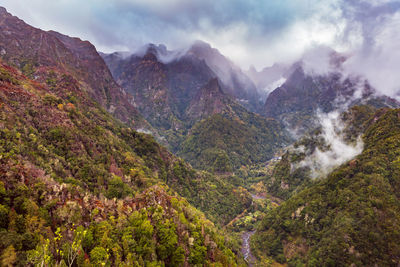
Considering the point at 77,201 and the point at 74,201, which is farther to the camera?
the point at 77,201

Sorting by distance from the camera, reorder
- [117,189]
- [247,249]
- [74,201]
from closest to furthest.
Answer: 1. [74,201]
2. [117,189]
3. [247,249]

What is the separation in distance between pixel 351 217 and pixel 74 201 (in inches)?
4297

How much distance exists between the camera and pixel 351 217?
8988 centimetres

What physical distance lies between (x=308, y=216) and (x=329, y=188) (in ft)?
66.3

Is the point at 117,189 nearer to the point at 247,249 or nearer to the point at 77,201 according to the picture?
the point at 77,201

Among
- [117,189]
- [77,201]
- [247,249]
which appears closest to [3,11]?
[117,189]

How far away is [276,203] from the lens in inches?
7279

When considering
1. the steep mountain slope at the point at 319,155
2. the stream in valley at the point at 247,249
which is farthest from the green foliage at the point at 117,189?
the steep mountain slope at the point at 319,155

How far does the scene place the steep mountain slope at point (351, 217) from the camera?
260ft

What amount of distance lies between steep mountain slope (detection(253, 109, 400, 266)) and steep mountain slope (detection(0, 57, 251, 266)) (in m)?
58.9

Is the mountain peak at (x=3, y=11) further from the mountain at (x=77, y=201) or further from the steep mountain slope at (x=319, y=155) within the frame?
the steep mountain slope at (x=319, y=155)

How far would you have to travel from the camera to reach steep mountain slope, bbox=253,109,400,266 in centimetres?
7931

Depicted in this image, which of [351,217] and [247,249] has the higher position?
[351,217]

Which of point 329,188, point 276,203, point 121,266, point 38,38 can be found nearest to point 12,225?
point 121,266
